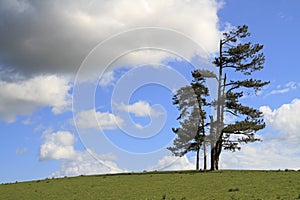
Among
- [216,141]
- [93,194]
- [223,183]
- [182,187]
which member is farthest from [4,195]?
[216,141]

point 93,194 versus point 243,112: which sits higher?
point 243,112

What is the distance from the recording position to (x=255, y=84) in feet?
166

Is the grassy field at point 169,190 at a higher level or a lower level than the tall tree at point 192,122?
lower

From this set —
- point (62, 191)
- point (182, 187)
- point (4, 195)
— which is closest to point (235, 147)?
point (182, 187)

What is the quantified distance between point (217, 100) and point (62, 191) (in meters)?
25.2

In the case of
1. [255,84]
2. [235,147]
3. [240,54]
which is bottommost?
[235,147]

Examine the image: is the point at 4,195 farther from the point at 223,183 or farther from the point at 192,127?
the point at 192,127

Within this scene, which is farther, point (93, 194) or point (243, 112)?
point (243, 112)

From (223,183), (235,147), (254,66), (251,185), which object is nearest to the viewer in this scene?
(251,185)

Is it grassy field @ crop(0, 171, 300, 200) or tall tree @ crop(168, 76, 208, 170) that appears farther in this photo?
tall tree @ crop(168, 76, 208, 170)

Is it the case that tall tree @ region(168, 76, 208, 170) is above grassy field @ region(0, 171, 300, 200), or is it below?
above

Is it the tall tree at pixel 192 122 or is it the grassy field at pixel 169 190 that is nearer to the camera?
the grassy field at pixel 169 190

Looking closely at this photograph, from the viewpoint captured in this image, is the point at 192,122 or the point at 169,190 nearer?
the point at 169,190

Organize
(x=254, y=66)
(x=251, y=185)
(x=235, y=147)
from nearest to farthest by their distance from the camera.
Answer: (x=251, y=185) → (x=235, y=147) → (x=254, y=66)
